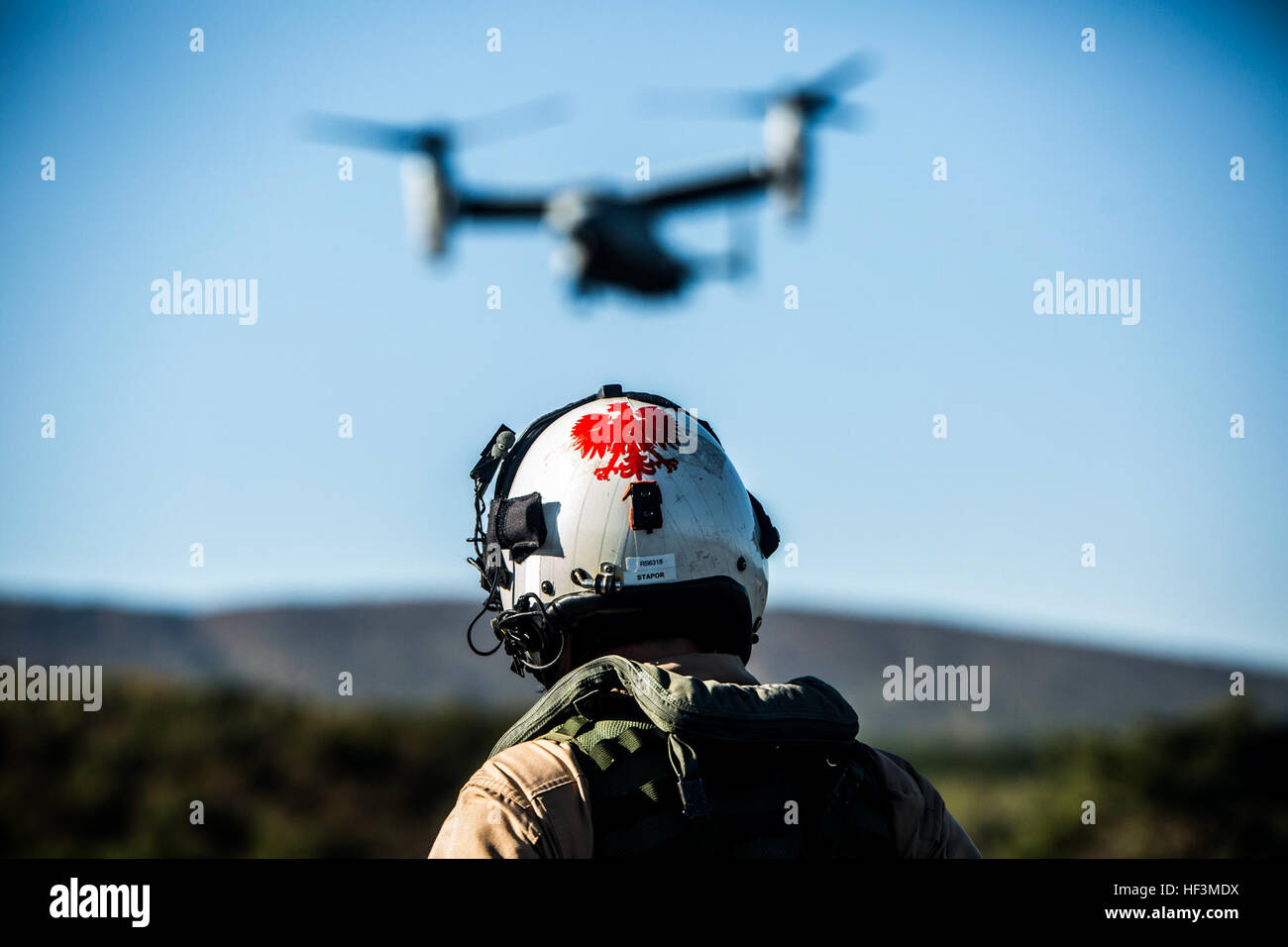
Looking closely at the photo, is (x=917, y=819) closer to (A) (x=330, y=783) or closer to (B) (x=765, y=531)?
(B) (x=765, y=531)

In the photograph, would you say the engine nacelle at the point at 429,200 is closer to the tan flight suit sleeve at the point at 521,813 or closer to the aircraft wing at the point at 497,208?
the aircraft wing at the point at 497,208

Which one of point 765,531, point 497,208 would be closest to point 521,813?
point 765,531

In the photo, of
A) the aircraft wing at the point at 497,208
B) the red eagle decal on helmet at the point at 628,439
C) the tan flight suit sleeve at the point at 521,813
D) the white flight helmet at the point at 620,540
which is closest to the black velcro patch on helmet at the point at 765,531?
the white flight helmet at the point at 620,540

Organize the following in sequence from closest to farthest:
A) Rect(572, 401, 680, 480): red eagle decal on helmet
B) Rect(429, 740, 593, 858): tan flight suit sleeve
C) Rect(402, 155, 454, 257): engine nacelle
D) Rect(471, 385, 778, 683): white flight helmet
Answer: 1. Rect(429, 740, 593, 858): tan flight suit sleeve
2. Rect(471, 385, 778, 683): white flight helmet
3. Rect(572, 401, 680, 480): red eagle decal on helmet
4. Rect(402, 155, 454, 257): engine nacelle

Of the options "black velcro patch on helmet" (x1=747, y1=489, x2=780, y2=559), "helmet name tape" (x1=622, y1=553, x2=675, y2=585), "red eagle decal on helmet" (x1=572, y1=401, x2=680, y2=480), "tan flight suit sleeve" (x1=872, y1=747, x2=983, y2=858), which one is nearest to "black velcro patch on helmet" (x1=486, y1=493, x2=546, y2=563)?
"red eagle decal on helmet" (x1=572, y1=401, x2=680, y2=480)

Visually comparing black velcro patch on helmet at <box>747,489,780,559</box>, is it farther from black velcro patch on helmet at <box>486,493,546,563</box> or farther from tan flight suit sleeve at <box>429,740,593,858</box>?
tan flight suit sleeve at <box>429,740,593,858</box>
